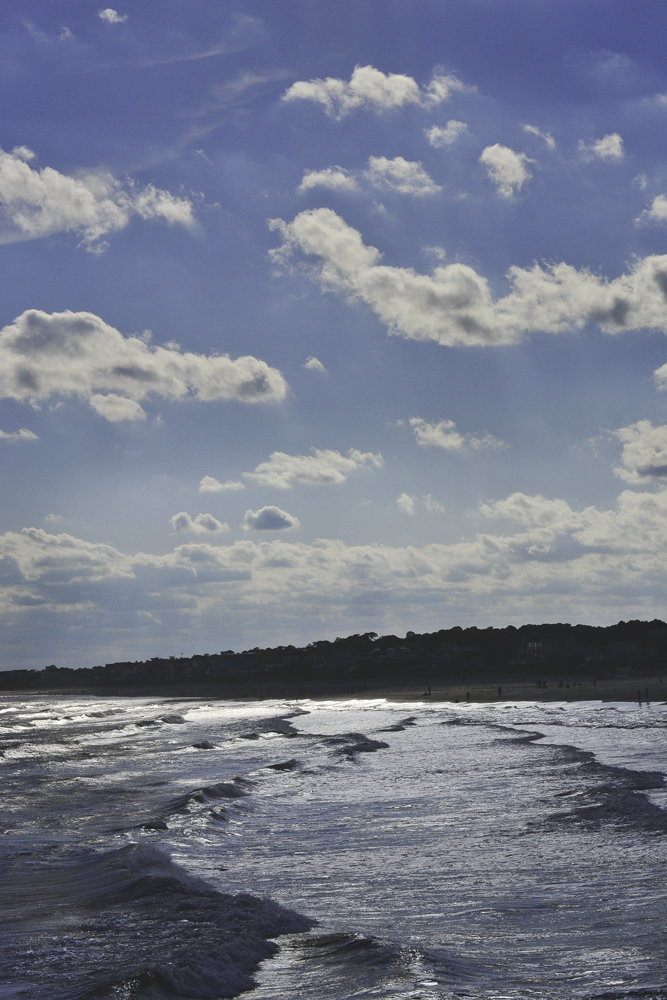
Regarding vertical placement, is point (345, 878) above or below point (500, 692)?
above

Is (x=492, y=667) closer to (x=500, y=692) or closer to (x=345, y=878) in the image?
(x=500, y=692)

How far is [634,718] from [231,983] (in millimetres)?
52802

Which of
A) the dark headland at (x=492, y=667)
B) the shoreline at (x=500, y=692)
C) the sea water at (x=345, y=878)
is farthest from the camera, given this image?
the dark headland at (x=492, y=667)

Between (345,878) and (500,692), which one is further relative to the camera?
(500,692)

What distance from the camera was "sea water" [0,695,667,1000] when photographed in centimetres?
1136

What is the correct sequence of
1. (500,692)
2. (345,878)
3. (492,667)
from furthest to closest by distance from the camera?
(492,667), (500,692), (345,878)

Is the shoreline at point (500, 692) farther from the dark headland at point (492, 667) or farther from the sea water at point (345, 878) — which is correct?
the sea water at point (345, 878)

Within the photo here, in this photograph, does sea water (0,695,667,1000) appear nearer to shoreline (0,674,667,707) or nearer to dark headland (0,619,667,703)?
shoreline (0,674,667,707)

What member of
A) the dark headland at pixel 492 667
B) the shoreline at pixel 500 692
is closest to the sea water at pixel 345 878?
the shoreline at pixel 500 692

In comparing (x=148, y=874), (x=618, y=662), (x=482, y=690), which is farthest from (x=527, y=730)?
(x=618, y=662)

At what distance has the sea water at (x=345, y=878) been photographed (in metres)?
11.4

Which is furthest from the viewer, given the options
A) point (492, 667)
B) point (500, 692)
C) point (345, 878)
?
point (492, 667)

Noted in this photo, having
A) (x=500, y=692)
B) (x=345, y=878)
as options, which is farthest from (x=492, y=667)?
(x=345, y=878)

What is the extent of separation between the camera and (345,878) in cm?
1723
